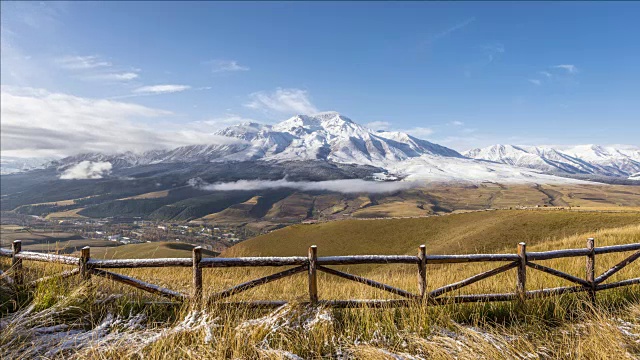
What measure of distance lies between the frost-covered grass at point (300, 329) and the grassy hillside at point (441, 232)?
26.2m

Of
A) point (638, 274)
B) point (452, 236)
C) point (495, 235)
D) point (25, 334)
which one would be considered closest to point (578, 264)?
point (638, 274)

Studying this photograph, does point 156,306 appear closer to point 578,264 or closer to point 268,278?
point 268,278

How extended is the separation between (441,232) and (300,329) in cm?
5067

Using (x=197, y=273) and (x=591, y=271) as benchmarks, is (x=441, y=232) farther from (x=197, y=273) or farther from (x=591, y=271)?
(x=197, y=273)

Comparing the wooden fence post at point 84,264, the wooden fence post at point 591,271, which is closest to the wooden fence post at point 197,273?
the wooden fence post at point 84,264

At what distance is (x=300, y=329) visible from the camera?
20.9 feet

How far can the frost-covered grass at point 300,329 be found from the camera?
210 inches

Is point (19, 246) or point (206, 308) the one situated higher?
point (19, 246)

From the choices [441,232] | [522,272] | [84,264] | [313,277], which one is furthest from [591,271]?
[441,232]

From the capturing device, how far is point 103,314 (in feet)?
23.1

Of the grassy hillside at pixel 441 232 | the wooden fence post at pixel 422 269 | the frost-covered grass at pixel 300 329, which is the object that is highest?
the wooden fence post at pixel 422 269

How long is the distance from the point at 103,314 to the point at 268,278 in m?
3.49

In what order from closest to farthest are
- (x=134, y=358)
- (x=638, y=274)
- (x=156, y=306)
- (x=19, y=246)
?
1. (x=134, y=358)
2. (x=156, y=306)
3. (x=19, y=246)
4. (x=638, y=274)

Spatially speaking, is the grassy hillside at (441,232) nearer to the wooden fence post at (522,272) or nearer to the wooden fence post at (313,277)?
the wooden fence post at (313,277)
